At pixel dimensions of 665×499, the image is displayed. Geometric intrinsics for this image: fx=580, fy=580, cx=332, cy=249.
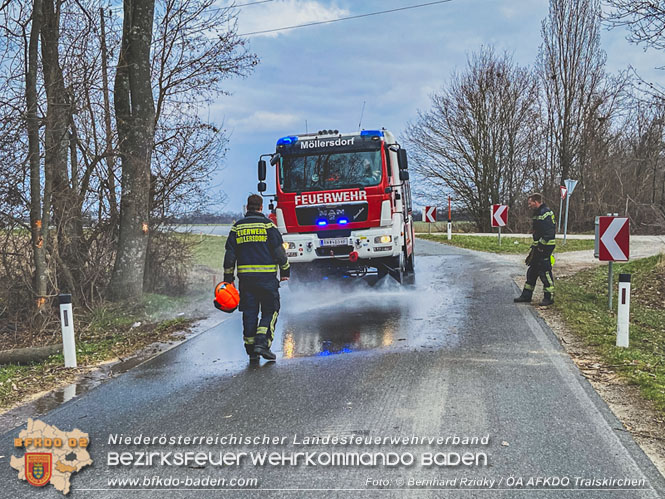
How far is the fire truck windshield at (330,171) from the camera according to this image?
10797 mm

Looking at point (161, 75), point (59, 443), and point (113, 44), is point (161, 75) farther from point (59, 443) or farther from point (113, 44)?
point (59, 443)

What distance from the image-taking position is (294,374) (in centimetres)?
597

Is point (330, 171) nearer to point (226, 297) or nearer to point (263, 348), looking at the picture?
point (226, 297)

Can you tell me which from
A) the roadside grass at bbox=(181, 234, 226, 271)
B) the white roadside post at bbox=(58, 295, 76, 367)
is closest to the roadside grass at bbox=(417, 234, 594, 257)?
the roadside grass at bbox=(181, 234, 226, 271)

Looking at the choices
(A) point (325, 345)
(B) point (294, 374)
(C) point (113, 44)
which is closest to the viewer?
(B) point (294, 374)

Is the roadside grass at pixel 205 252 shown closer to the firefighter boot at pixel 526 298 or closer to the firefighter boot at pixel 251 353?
the firefighter boot at pixel 251 353

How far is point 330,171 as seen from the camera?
35.9 ft

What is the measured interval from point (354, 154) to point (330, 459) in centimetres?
782

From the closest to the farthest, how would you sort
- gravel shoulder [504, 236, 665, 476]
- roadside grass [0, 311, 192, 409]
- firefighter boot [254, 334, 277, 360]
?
gravel shoulder [504, 236, 665, 476] → roadside grass [0, 311, 192, 409] → firefighter boot [254, 334, 277, 360]

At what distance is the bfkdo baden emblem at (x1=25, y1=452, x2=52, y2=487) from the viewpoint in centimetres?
378

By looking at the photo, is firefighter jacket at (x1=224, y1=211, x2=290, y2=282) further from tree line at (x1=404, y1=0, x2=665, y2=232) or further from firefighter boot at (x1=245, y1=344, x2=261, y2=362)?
tree line at (x1=404, y1=0, x2=665, y2=232)

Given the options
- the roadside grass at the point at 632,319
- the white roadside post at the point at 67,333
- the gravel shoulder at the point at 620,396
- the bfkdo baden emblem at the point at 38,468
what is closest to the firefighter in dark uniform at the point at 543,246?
the roadside grass at the point at 632,319

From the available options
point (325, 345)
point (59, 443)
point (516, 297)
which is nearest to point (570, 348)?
point (325, 345)

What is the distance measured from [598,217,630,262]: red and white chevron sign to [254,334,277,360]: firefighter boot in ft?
17.7
